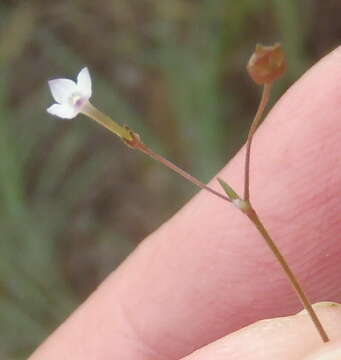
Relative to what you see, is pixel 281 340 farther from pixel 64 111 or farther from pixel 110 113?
pixel 110 113

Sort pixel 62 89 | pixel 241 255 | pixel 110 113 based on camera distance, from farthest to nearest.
→ pixel 110 113
pixel 241 255
pixel 62 89

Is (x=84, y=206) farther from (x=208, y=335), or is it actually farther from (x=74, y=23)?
(x=208, y=335)

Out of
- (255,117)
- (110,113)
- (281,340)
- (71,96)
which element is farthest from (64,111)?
(110,113)

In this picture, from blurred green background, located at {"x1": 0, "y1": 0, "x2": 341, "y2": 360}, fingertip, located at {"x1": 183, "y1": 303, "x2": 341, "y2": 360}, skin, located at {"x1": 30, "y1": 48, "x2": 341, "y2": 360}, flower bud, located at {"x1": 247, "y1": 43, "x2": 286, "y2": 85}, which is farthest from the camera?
blurred green background, located at {"x1": 0, "y1": 0, "x2": 341, "y2": 360}

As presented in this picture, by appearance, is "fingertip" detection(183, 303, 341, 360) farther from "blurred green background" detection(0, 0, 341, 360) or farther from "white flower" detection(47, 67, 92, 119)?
"blurred green background" detection(0, 0, 341, 360)

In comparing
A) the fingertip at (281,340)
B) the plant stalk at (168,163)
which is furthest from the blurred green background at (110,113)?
the plant stalk at (168,163)

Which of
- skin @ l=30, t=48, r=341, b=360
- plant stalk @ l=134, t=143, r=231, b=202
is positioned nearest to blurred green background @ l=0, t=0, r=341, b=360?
skin @ l=30, t=48, r=341, b=360

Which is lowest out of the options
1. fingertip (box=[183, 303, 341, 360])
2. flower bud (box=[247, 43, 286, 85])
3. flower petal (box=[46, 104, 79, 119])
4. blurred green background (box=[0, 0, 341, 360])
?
fingertip (box=[183, 303, 341, 360])
